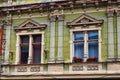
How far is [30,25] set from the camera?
20.0m

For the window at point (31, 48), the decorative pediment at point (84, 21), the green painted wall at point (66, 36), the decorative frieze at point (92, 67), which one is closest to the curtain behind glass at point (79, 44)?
the green painted wall at point (66, 36)

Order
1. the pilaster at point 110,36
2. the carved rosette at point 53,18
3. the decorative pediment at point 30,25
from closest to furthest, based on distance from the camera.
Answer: the pilaster at point 110,36
the carved rosette at point 53,18
the decorative pediment at point 30,25

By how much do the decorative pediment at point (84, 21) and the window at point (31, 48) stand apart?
214 centimetres

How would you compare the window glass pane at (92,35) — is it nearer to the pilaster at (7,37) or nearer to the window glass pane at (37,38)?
the window glass pane at (37,38)

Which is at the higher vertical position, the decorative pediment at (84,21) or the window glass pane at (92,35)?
the decorative pediment at (84,21)

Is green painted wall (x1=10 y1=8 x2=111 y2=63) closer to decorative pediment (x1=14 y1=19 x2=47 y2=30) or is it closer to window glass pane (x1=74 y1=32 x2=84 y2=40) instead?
decorative pediment (x1=14 y1=19 x2=47 y2=30)

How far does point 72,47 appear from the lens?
1888 centimetres


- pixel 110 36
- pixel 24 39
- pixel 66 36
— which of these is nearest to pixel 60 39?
pixel 66 36

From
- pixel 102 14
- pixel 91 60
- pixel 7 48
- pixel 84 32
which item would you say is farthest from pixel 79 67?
pixel 7 48

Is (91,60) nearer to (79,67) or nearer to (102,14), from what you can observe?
(79,67)

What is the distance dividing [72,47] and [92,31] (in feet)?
4.56

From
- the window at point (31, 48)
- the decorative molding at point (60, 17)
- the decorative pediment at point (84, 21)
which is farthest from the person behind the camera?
the window at point (31, 48)

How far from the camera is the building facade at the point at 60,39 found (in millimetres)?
18078

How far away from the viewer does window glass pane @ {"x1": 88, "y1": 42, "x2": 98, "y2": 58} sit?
18.5 metres
